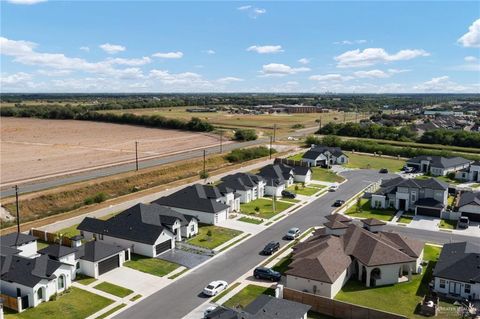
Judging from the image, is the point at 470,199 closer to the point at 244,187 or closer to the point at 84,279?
the point at 244,187

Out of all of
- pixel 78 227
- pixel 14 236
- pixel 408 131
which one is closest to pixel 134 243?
pixel 78 227

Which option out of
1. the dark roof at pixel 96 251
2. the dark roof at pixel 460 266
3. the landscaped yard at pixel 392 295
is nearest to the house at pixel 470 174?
the dark roof at pixel 460 266

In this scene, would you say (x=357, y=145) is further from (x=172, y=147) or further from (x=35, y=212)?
(x=35, y=212)

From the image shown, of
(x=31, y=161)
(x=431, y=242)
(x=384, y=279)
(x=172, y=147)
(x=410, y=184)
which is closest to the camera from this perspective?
(x=384, y=279)

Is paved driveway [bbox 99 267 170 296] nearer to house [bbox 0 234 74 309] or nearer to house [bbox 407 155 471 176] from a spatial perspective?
house [bbox 0 234 74 309]

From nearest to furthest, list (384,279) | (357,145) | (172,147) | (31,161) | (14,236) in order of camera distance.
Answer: (384,279) < (14,236) < (31,161) < (357,145) < (172,147)

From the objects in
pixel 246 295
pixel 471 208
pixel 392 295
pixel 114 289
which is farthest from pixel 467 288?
pixel 114 289
